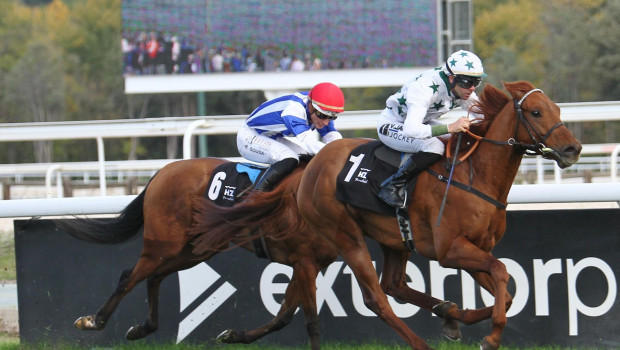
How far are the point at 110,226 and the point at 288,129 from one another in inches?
48.9

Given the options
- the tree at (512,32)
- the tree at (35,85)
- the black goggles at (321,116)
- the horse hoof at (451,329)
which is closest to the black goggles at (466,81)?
the black goggles at (321,116)

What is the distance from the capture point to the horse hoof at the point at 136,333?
18.6 feet

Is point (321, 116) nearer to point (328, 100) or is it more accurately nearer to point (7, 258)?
point (328, 100)

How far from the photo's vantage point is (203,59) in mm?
14148

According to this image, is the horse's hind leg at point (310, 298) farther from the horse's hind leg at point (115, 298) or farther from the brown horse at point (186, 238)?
the horse's hind leg at point (115, 298)

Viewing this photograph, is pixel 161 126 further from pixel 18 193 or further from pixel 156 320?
pixel 18 193

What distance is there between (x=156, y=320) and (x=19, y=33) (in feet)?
155

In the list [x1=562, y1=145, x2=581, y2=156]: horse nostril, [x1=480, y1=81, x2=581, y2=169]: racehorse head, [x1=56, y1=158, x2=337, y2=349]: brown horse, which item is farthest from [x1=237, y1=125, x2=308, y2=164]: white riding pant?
[x1=562, y1=145, x2=581, y2=156]: horse nostril

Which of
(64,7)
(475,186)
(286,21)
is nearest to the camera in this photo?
(475,186)

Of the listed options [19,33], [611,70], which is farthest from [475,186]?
[19,33]

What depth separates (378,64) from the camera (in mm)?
14039

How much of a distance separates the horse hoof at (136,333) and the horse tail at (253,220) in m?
0.59

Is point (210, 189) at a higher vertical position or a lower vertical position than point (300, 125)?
lower

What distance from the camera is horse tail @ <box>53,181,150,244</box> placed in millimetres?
5801
